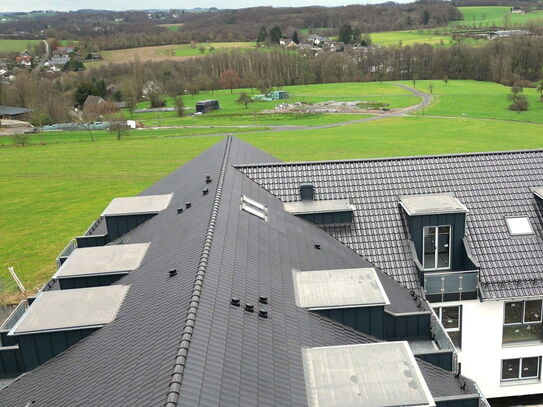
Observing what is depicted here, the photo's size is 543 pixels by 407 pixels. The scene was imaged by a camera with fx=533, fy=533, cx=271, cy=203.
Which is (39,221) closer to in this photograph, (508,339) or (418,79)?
(508,339)

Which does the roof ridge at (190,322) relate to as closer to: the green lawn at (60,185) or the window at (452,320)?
the window at (452,320)

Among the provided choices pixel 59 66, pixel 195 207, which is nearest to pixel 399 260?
pixel 195 207

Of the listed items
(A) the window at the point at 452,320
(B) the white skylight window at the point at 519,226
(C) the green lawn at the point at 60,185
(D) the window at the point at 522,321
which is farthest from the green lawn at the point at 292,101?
(A) the window at the point at 452,320

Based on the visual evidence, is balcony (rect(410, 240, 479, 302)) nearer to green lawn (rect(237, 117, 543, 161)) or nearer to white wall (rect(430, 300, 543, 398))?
white wall (rect(430, 300, 543, 398))

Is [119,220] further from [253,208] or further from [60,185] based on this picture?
[60,185]

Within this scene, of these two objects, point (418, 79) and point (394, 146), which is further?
point (418, 79)

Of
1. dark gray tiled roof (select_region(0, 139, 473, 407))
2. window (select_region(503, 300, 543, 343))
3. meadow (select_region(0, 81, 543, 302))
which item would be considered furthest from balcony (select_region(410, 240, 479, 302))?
meadow (select_region(0, 81, 543, 302))
